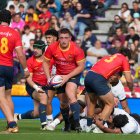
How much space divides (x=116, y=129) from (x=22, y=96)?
702cm

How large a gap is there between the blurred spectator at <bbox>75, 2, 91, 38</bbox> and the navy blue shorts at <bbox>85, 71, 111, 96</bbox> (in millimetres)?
11310

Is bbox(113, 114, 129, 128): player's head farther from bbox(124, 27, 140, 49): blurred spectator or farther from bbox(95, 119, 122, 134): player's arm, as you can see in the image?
bbox(124, 27, 140, 49): blurred spectator

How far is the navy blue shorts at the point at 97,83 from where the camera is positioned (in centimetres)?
1552

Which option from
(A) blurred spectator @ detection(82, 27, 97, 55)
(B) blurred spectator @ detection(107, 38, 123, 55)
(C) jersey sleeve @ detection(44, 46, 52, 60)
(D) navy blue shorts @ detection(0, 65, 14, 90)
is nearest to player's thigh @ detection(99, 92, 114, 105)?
(C) jersey sleeve @ detection(44, 46, 52, 60)

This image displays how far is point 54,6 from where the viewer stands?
28.1 meters

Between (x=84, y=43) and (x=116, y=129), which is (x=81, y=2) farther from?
(x=116, y=129)

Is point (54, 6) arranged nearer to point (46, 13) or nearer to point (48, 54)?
point (46, 13)

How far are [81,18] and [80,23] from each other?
17 cm

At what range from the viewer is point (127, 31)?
26.5 m

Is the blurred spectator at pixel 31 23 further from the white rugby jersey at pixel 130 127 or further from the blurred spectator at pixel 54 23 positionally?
the white rugby jersey at pixel 130 127

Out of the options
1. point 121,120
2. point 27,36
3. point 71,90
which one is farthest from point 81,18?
point 121,120

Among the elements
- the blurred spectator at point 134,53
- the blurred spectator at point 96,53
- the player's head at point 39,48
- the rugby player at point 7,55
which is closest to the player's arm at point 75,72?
the rugby player at point 7,55

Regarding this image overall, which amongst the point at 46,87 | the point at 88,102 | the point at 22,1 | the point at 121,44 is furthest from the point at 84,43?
the point at 88,102

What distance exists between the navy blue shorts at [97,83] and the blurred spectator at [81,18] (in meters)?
11.3
